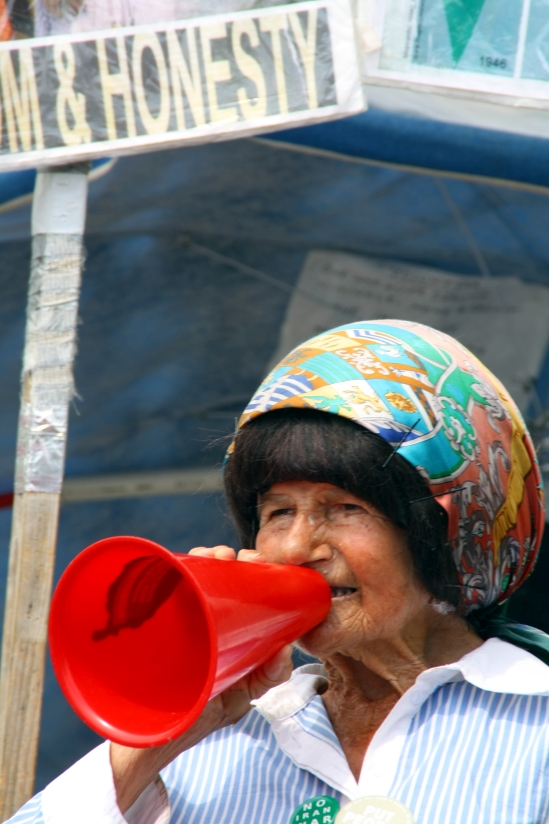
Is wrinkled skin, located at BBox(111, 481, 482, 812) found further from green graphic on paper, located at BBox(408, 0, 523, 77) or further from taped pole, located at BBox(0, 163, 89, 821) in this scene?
green graphic on paper, located at BBox(408, 0, 523, 77)

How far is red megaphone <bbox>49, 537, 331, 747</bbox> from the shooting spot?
1.31m

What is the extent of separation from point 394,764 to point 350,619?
0.24 m

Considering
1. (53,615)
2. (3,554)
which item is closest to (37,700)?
(53,615)

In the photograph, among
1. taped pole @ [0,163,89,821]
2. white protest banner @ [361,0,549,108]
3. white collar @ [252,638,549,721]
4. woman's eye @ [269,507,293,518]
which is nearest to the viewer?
white collar @ [252,638,549,721]

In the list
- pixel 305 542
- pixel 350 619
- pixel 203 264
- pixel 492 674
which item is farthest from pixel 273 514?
pixel 203 264

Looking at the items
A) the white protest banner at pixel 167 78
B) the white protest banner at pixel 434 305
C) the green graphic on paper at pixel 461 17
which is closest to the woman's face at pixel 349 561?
the white protest banner at pixel 167 78

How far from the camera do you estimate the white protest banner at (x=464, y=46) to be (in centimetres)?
236

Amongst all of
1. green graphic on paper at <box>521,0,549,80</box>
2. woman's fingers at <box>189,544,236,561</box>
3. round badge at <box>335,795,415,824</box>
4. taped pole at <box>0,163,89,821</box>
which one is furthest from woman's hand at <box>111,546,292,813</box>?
green graphic on paper at <box>521,0,549,80</box>

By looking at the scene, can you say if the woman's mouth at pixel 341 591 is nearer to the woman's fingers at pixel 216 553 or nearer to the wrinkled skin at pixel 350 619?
the wrinkled skin at pixel 350 619

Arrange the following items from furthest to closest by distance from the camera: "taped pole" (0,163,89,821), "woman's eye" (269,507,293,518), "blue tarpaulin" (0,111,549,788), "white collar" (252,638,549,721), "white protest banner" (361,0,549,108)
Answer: "blue tarpaulin" (0,111,549,788), "white protest banner" (361,0,549,108), "taped pole" (0,163,89,821), "woman's eye" (269,507,293,518), "white collar" (252,638,549,721)

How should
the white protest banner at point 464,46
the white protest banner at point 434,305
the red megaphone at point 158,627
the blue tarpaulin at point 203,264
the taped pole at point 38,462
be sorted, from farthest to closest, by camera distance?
the white protest banner at point 434,305 < the blue tarpaulin at point 203,264 < the white protest banner at point 464,46 < the taped pole at point 38,462 < the red megaphone at point 158,627

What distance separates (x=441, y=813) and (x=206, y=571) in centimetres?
54

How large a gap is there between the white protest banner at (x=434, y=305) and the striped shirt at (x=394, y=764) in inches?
86.0

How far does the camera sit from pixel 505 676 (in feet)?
5.08
